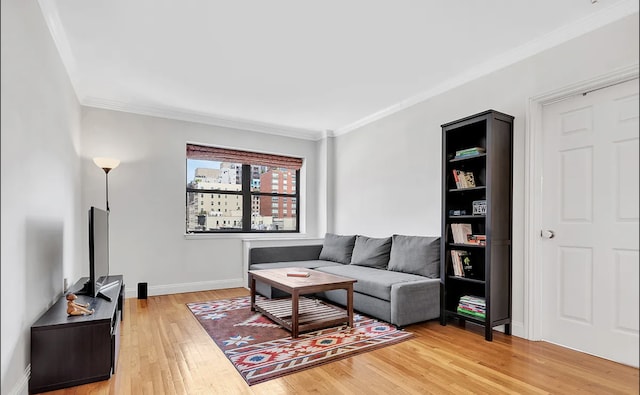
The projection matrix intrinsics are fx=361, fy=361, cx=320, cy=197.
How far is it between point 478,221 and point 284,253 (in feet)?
8.11

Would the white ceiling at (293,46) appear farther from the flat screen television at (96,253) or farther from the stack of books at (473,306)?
the stack of books at (473,306)

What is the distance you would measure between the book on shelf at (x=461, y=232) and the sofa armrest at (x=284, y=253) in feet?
7.35

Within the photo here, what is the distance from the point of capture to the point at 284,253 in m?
4.75

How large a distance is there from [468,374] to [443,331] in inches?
34.3

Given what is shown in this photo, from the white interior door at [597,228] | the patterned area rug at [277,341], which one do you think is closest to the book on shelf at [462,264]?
the patterned area rug at [277,341]

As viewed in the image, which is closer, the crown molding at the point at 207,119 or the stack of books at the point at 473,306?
the stack of books at the point at 473,306

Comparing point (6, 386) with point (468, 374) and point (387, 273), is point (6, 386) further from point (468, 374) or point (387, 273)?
point (387, 273)

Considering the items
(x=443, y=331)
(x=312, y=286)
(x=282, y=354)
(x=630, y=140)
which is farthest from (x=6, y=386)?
(x=443, y=331)

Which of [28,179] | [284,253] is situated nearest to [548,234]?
[28,179]

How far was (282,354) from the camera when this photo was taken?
2533mm

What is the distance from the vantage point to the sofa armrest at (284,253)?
459 centimetres

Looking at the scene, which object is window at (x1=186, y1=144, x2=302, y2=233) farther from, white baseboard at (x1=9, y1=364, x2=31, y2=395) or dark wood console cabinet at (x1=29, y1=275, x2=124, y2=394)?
white baseboard at (x1=9, y1=364, x2=31, y2=395)

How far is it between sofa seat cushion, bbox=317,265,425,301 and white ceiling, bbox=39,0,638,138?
6.43ft

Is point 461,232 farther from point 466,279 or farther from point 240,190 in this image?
point 240,190
